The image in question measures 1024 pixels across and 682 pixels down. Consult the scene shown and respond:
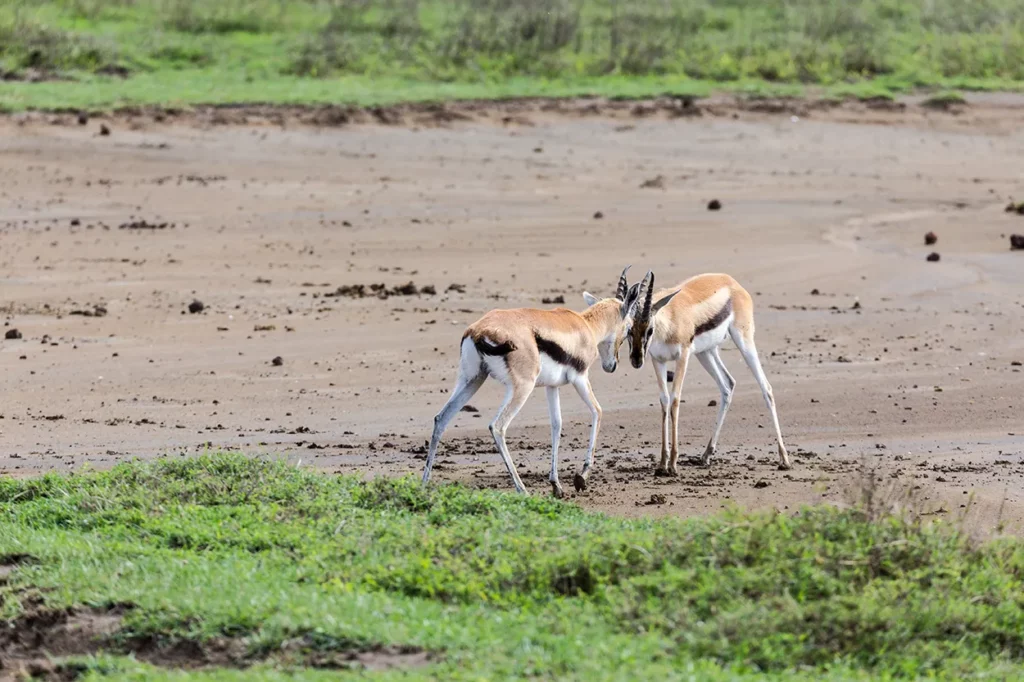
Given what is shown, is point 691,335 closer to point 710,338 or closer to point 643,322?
point 710,338

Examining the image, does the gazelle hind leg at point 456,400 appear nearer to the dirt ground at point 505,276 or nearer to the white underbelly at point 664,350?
the dirt ground at point 505,276

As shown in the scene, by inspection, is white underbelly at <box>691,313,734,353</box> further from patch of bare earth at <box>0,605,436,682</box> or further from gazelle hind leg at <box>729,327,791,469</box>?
patch of bare earth at <box>0,605,436,682</box>

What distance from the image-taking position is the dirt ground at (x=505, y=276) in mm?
11461

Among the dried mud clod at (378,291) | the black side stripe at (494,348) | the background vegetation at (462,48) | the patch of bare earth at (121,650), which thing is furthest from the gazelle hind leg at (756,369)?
the background vegetation at (462,48)

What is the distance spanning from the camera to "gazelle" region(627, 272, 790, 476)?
1113cm

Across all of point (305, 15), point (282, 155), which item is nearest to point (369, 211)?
point (282, 155)

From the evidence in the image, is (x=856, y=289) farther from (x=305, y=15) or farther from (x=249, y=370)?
(x=305, y=15)

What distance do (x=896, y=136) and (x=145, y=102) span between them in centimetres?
1060

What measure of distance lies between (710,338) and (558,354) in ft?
5.91

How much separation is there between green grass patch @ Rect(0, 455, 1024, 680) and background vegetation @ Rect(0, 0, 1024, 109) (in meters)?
14.3

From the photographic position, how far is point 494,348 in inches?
395

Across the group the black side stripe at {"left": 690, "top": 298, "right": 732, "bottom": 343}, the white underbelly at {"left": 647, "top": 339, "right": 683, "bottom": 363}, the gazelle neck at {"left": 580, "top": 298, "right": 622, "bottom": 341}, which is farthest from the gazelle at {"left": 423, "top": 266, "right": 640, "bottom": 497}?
the black side stripe at {"left": 690, "top": 298, "right": 732, "bottom": 343}

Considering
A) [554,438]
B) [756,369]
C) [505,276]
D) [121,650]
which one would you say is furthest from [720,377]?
[121,650]

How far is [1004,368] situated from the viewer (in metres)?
13.8
